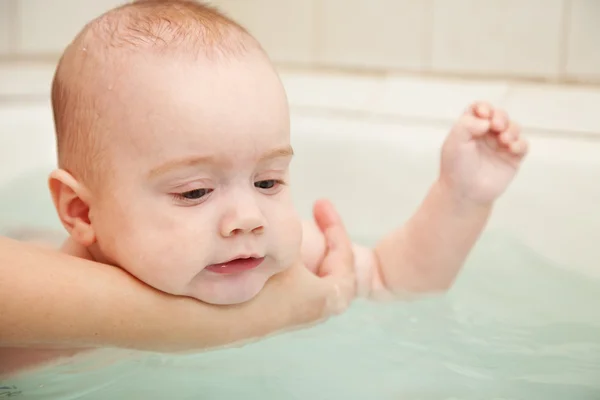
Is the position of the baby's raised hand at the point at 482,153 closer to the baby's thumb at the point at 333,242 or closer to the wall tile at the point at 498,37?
the baby's thumb at the point at 333,242

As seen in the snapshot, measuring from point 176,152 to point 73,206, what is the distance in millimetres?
158

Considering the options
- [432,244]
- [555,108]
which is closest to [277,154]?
[432,244]

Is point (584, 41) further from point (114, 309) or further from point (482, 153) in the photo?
point (114, 309)

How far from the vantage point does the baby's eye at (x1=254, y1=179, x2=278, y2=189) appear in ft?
2.88

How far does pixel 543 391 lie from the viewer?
0.89m

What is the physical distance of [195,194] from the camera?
0.84 m

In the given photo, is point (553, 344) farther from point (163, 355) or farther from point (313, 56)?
point (313, 56)

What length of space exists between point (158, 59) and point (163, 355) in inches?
12.4

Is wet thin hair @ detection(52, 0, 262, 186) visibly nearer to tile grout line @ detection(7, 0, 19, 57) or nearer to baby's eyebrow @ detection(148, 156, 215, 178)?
baby's eyebrow @ detection(148, 156, 215, 178)

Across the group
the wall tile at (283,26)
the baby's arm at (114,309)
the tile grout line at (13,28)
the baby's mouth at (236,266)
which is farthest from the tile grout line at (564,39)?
the tile grout line at (13,28)

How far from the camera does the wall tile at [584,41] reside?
5.27ft

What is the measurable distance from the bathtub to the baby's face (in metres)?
0.13

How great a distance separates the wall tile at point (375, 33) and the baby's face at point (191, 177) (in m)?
1.02

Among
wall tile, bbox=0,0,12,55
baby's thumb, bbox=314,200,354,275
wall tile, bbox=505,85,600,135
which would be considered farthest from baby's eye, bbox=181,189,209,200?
wall tile, bbox=0,0,12,55
